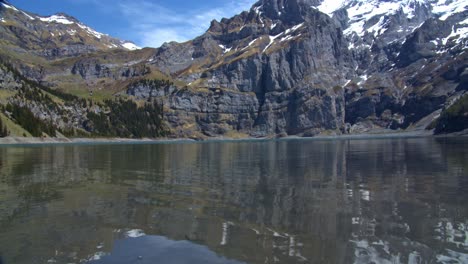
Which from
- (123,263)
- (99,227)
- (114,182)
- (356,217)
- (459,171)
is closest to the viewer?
(123,263)

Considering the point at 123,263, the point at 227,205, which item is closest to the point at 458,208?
the point at 227,205

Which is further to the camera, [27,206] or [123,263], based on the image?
[27,206]

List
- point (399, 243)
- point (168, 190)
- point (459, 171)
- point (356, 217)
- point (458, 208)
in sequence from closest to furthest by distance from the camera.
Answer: point (399, 243) < point (356, 217) < point (458, 208) < point (168, 190) < point (459, 171)

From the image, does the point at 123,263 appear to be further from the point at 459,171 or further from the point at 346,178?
the point at 459,171

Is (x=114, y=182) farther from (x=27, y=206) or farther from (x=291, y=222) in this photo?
(x=291, y=222)

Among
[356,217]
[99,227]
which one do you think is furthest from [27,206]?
[356,217]

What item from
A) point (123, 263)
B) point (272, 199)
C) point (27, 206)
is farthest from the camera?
point (272, 199)

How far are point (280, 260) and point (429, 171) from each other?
137 ft

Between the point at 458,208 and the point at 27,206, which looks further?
the point at 27,206

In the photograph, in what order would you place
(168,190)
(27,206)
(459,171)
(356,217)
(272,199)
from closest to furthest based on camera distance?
1. (356,217)
2. (27,206)
3. (272,199)
4. (168,190)
5. (459,171)

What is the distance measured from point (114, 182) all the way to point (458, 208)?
110ft

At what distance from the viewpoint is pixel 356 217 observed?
24984 mm

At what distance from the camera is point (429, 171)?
51000mm

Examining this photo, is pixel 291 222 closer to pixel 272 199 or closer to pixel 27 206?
pixel 272 199
